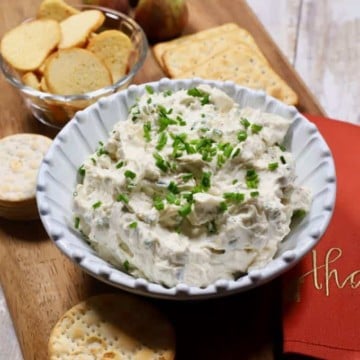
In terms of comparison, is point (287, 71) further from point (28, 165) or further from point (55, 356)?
point (55, 356)

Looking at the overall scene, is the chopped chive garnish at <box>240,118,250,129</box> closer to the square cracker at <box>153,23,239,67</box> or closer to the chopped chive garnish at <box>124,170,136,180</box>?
the chopped chive garnish at <box>124,170,136,180</box>

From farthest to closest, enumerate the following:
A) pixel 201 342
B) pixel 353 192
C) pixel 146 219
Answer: pixel 353 192 < pixel 201 342 < pixel 146 219

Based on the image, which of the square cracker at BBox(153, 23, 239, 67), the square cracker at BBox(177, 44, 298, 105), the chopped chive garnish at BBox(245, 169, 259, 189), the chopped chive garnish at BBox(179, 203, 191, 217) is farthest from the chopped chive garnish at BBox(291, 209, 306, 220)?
the square cracker at BBox(153, 23, 239, 67)

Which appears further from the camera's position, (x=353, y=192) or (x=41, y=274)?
(x=353, y=192)

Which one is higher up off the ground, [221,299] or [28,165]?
[28,165]

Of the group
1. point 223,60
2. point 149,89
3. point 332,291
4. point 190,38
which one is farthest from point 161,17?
point 332,291

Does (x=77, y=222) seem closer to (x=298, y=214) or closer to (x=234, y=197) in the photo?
(x=234, y=197)

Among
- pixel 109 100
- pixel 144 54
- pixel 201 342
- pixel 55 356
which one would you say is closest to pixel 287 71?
pixel 144 54
